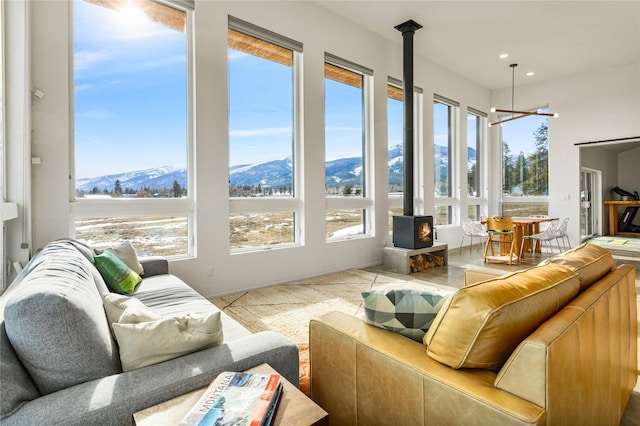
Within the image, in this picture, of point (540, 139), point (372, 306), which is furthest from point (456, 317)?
point (540, 139)

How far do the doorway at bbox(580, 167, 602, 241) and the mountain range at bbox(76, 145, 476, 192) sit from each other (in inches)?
185

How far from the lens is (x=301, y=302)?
3709mm

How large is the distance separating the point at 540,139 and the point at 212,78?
7615 mm

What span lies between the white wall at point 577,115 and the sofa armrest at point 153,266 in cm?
816

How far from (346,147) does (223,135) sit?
2.13m

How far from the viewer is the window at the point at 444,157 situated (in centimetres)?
712

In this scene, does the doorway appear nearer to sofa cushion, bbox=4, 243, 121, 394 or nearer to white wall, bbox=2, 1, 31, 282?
sofa cushion, bbox=4, 243, 121, 394

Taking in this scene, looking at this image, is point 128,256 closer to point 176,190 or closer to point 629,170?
point 176,190

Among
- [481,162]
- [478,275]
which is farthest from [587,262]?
[481,162]

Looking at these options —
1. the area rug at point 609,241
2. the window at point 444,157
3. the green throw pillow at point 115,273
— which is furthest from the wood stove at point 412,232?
the area rug at point 609,241

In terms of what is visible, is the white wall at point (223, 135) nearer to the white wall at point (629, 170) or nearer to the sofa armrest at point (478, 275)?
the sofa armrest at point (478, 275)

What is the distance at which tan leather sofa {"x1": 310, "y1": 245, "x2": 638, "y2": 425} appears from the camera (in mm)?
909

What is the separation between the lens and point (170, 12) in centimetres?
366

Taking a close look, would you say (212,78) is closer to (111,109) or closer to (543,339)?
(111,109)
